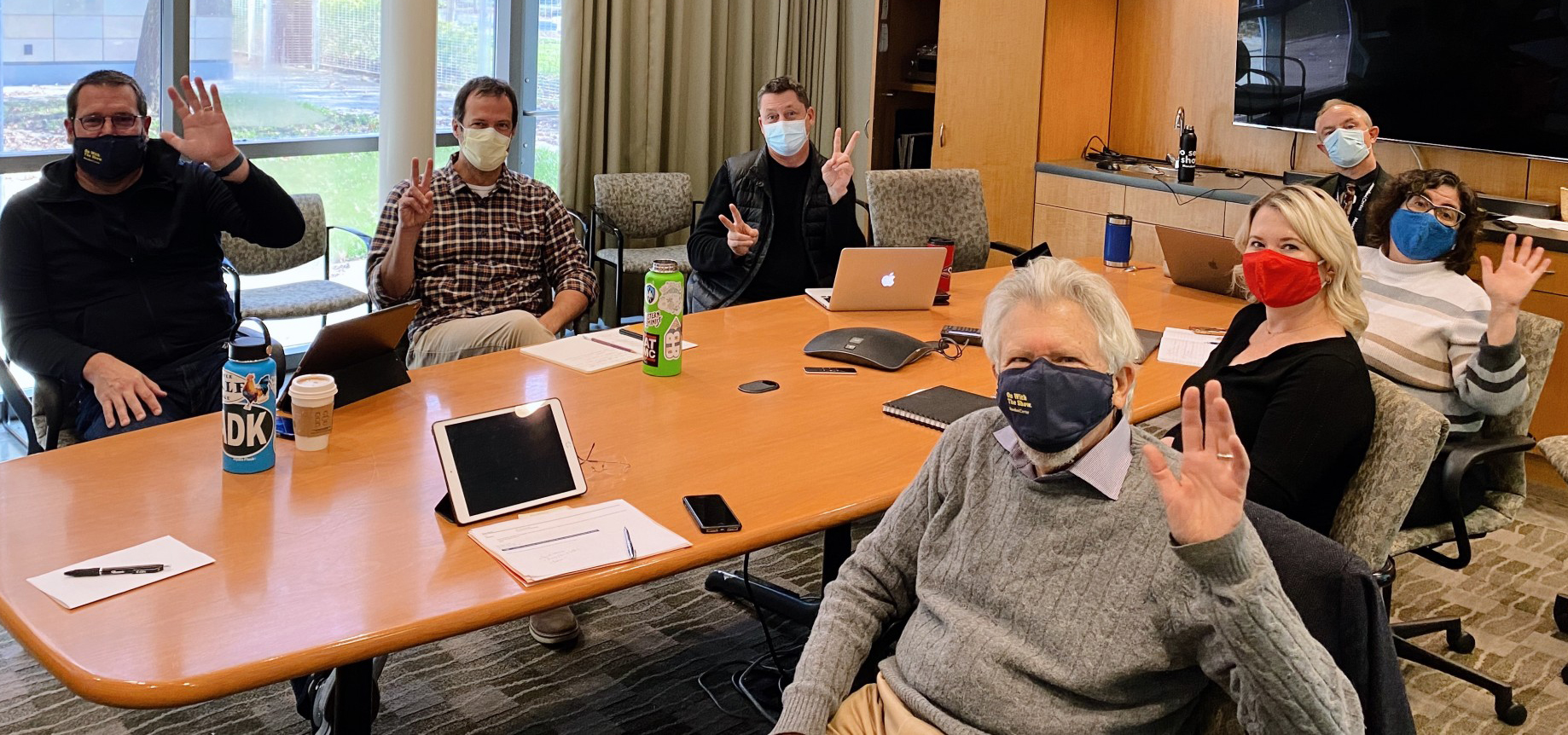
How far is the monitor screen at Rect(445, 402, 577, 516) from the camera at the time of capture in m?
2.08

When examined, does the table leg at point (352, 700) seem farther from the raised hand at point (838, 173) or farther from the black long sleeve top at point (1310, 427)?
the raised hand at point (838, 173)

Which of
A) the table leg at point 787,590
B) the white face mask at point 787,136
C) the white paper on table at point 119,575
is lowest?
the table leg at point 787,590

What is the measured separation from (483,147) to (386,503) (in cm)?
174

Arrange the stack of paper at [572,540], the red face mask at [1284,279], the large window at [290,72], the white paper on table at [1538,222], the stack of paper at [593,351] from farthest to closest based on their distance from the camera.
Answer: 1. the large window at [290,72]
2. the white paper on table at [1538,222]
3. the stack of paper at [593,351]
4. the red face mask at [1284,279]
5. the stack of paper at [572,540]

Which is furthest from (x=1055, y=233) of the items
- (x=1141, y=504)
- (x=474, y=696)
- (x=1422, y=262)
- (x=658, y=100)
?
(x=1141, y=504)

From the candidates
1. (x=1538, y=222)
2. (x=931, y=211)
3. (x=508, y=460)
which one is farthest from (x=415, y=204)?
(x=1538, y=222)

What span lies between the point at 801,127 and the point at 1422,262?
179 cm

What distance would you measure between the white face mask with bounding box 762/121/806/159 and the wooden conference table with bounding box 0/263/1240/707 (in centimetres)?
111

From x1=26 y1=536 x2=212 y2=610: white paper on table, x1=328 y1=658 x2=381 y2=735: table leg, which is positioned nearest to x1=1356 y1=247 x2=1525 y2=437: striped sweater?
x1=328 y1=658 x2=381 y2=735: table leg

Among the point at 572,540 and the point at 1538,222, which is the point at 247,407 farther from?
the point at 1538,222

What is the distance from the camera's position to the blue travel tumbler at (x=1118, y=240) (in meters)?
4.30

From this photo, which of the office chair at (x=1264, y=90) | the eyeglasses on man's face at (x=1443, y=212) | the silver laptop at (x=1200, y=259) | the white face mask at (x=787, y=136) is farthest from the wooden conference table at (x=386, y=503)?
the office chair at (x=1264, y=90)

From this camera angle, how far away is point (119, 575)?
1.78 meters

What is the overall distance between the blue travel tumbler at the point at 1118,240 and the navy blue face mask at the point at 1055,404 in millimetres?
2654
